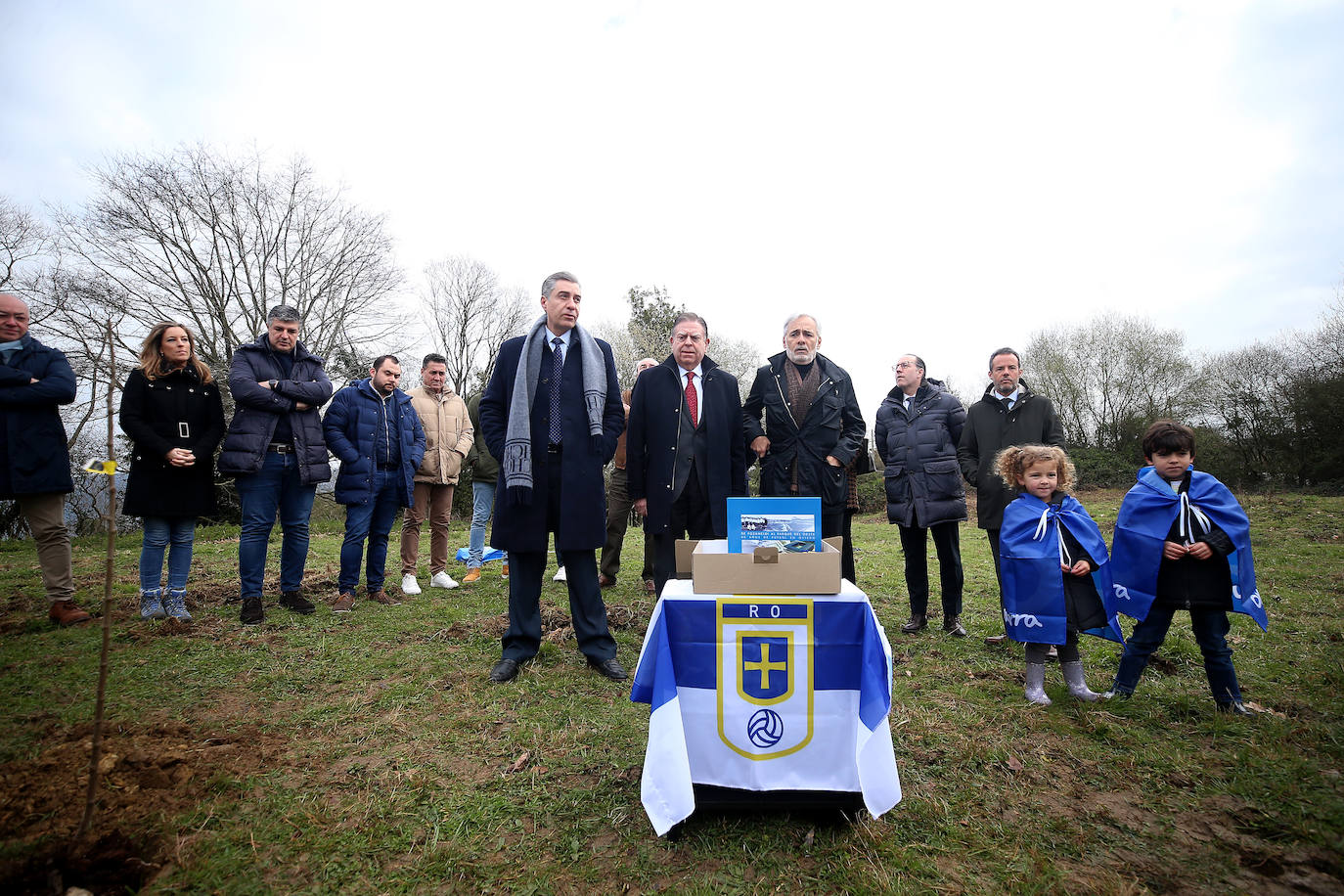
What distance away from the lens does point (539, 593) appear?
12.8 feet

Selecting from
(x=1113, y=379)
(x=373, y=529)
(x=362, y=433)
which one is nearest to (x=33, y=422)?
(x=362, y=433)

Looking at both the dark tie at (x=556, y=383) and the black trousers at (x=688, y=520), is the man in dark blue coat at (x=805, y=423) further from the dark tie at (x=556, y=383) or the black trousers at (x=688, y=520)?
the dark tie at (x=556, y=383)

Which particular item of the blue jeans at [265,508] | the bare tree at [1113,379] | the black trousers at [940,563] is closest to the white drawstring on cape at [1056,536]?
the black trousers at [940,563]

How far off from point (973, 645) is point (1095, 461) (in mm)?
20158

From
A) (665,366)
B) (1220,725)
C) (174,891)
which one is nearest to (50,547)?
(174,891)

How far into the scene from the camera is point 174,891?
1.92 meters

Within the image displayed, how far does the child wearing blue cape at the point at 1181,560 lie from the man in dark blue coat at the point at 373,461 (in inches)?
218

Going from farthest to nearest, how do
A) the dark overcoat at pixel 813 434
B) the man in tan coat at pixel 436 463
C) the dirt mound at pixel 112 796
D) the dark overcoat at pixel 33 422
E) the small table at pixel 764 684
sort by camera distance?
1. the man in tan coat at pixel 436 463
2. the dark overcoat at pixel 813 434
3. the dark overcoat at pixel 33 422
4. the small table at pixel 764 684
5. the dirt mound at pixel 112 796

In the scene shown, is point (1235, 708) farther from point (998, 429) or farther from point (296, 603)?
point (296, 603)

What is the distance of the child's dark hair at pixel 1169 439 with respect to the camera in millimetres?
3492

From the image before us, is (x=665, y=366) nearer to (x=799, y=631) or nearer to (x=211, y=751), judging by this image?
(x=799, y=631)

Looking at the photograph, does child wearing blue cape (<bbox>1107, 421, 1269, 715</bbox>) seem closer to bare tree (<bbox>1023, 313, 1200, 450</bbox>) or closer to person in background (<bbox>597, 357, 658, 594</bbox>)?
person in background (<bbox>597, 357, 658, 594</bbox>)

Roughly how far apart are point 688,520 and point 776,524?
2285 millimetres

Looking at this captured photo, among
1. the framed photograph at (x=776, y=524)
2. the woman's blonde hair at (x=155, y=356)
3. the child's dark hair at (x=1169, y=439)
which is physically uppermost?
the woman's blonde hair at (x=155, y=356)
